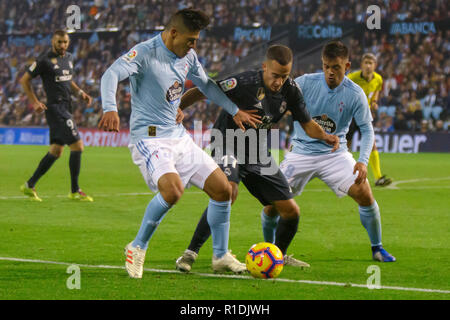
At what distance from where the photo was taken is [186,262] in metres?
6.19

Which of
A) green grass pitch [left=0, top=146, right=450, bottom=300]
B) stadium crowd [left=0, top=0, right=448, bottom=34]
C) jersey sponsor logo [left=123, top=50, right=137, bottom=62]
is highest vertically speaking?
stadium crowd [left=0, top=0, right=448, bottom=34]

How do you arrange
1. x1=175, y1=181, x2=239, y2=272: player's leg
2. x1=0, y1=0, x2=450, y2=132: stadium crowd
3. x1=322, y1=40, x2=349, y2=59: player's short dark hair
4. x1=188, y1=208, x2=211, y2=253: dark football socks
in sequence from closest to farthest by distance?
1. x1=175, y1=181, x2=239, y2=272: player's leg
2. x1=188, y1=208, x2=211, y2=253: dark football socks
3. x1=322, y1=40, x2=349, y2=59: player's short dark hair
4. x1=0, y1=0, x2=450, y2=132: stadium crowd

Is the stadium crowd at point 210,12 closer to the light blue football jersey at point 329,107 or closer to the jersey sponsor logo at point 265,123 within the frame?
the light blue football jersey at point 329,107

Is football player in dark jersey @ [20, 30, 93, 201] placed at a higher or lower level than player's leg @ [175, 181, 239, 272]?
higher

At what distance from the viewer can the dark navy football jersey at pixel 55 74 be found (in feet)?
37.7

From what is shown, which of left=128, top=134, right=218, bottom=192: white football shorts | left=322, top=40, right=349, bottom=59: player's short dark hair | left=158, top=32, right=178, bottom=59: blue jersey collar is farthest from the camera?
left=322, top=40, right=349, bottom=59: player's short dark hair

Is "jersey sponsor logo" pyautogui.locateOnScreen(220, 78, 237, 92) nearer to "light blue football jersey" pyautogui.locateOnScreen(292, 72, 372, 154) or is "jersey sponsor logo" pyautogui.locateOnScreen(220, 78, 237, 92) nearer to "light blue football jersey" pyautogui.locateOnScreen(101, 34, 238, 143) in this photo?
"light blue football jersey" pyautogui.locateOnScreen(101, 34, 238, 143)

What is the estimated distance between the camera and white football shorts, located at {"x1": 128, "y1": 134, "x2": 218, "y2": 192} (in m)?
5.90

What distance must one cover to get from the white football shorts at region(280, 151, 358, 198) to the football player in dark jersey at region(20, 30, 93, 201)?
5.11m

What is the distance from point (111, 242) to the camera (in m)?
7.74

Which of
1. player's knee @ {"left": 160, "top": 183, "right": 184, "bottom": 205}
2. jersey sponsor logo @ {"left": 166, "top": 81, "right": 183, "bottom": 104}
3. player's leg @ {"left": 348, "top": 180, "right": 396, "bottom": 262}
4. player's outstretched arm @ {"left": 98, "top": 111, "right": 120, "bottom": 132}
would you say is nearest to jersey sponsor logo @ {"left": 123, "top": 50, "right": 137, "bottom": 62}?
jersey sponsor logo @ {"left": 166, "top": 81, "right": 183, "bottom": 104}

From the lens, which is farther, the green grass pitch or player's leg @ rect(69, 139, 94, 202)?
player's leg @ rect(69, 139, 94, 202)
